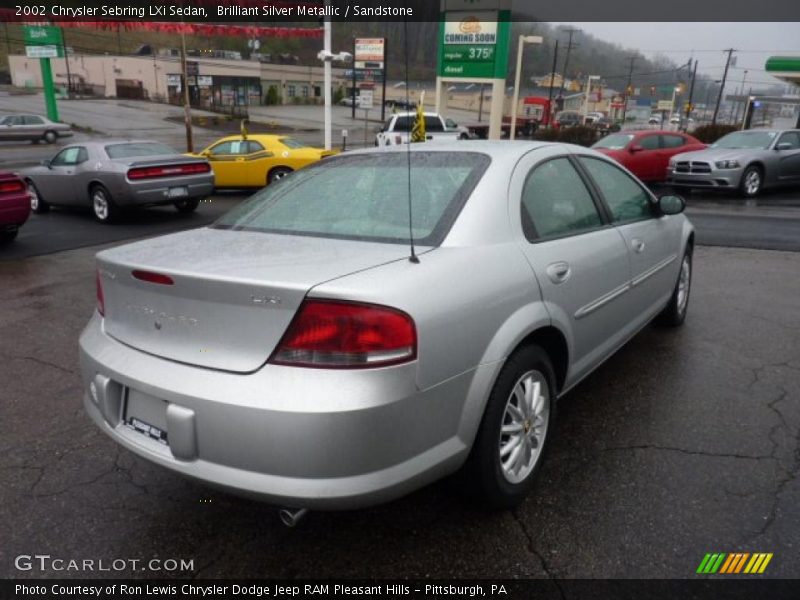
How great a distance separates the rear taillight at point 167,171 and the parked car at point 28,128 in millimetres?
28031

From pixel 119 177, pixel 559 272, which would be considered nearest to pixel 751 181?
pixel 119 177

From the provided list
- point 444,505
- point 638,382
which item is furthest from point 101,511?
point 638,382

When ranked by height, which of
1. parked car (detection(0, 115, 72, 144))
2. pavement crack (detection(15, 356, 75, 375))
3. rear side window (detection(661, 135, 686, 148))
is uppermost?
rear side window (detection(661, 135, 686, 148))

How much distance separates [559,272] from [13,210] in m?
7.81

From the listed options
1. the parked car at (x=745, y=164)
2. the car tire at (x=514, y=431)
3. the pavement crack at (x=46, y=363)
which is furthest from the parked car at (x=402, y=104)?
the parked car at (x=745, y=164)

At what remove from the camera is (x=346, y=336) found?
1.93 m

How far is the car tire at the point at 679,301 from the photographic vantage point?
15.5ft

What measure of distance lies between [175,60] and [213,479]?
77467 millimetres

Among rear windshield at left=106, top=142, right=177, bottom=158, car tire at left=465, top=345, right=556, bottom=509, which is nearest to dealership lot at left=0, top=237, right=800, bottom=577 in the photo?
car tire at left=465, top=345, right=556, bottom=509

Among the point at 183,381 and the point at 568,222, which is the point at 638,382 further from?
the point at 183,381

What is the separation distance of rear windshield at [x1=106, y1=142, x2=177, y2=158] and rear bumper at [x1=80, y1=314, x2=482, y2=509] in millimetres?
9694

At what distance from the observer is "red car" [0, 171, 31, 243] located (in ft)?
25.6

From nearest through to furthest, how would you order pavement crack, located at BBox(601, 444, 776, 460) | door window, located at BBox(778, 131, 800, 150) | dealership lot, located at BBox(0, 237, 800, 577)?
dealership lot, located at BBox(0, 237, 800, 577) → pavement crack, located at BBox(601, 444, 776, 460) → door window, located at BBox(778, 131, 800, 150)

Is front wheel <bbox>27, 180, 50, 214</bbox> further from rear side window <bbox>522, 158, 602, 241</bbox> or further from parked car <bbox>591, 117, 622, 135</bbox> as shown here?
parked car <bbox>591, 117, 622, 135</bbox>
